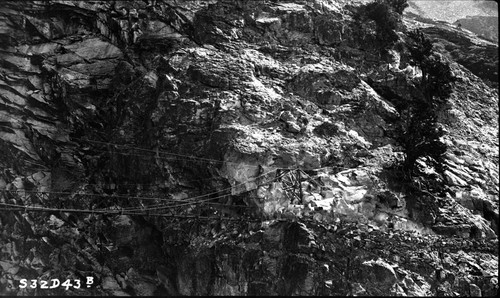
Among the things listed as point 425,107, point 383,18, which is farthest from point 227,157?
point 383,18

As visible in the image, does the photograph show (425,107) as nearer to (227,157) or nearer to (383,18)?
(383,18)

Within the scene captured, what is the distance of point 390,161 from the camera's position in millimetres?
21016

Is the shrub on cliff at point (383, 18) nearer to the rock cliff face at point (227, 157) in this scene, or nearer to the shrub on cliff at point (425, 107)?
the rock cliff face at point (227, 157)

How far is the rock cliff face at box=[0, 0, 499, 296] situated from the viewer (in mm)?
18328

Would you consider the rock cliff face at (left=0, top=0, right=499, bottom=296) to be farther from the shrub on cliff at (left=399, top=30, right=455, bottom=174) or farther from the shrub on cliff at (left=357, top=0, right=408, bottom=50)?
the shrub on cliff at (left=357, top=0, right=408, bottom=50)

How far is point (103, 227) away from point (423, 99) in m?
16.3

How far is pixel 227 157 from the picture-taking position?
20391mm

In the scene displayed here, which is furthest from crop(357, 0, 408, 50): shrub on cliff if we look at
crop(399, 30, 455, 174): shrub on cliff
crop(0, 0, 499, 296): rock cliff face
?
crop(399, 30, 455, 174): shrub on cliff

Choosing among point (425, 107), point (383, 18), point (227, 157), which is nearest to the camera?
point (227, 157)

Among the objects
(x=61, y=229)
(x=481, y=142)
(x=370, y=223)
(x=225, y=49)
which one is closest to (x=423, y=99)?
(x=481, y=142)

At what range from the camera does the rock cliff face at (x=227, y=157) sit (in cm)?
1833

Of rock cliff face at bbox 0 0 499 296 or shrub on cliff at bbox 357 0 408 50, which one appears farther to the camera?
shrub on cliff at bbox 357 0 408 50

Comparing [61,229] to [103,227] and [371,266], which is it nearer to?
[103,227]

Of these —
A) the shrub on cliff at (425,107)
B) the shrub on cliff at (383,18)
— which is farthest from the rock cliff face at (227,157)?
the shrub on cliff at (383,18)
